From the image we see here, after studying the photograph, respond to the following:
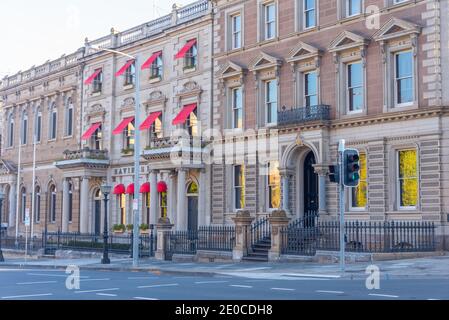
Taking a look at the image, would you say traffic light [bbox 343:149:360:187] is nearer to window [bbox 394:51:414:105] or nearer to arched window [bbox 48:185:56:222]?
window [bbox 394:51:414:105]

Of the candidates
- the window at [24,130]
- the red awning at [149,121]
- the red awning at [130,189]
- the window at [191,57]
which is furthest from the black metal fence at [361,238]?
the window at [24,130]

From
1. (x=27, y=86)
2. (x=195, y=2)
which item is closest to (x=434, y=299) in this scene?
(x=195, y=2)

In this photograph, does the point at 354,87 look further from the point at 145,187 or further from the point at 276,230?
the point at 145,187

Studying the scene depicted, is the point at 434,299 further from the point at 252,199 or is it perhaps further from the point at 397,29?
the point at 252,199

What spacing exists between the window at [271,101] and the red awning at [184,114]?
5.70 meters

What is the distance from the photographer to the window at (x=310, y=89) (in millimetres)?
33844

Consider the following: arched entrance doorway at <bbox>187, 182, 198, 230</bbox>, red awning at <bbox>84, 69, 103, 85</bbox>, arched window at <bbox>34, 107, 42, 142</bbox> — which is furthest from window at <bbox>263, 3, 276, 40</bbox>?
arched window at <bbox>34, 107, 42, 142</bbox>

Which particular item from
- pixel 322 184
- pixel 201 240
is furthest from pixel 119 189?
pixel 322 184

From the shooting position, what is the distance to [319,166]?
32375 millimetres

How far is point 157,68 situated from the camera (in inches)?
1721

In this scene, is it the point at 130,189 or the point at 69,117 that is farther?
the point at 69,117

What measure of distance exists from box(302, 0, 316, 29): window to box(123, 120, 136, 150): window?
589 inches

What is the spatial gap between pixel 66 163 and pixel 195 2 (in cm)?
1344

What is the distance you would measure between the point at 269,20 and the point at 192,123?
7.69 m
